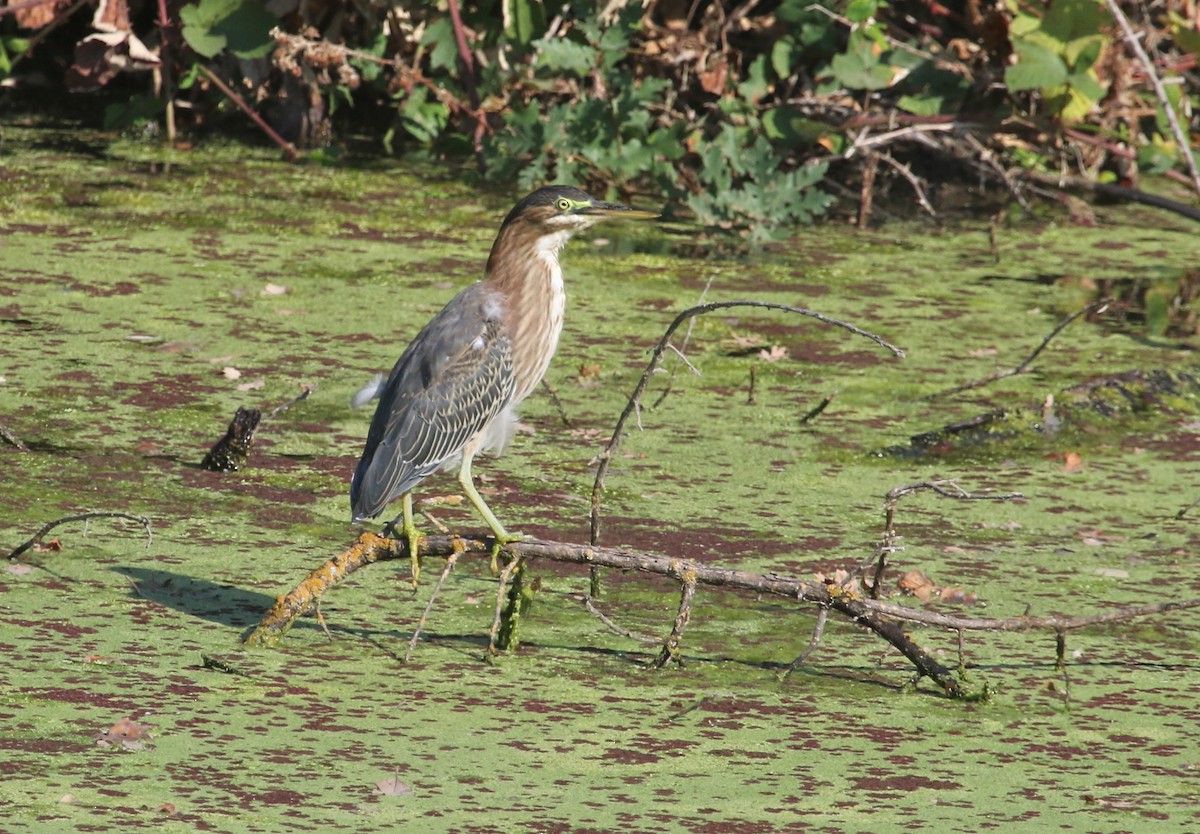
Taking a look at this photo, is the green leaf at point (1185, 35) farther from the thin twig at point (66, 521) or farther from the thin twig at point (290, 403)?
the thin twig at point (66, 521)

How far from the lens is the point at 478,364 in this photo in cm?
416

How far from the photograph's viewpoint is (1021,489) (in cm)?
496

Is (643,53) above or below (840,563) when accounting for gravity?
above

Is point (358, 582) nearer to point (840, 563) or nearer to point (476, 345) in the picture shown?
point (476, 345)

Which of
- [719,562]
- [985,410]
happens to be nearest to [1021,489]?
[985,410]

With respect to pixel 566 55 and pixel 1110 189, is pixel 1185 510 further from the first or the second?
pixel 566 55

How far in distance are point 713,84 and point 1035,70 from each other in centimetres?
153

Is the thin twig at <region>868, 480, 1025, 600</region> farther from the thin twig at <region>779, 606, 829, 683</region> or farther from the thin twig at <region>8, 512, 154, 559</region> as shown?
the thin twig at <region>8, 512, 154, 559</region>

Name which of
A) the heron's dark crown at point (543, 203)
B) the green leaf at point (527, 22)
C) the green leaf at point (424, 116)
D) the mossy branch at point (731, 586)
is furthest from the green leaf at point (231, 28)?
the mossy branch at point (731, 586)

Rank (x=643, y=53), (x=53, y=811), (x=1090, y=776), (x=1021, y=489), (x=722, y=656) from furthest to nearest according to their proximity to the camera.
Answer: (x=643, y=53) → (x=1021, y=489) → (x=722, y=656) → (x=1090, y=776) → (x=53, y=811)

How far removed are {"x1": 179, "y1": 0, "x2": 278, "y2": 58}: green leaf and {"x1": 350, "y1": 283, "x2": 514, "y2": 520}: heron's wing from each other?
172 inches

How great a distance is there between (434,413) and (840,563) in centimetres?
104

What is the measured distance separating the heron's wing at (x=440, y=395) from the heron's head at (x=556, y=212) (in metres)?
0.18

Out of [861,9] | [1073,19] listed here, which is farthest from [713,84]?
[1073,19]
